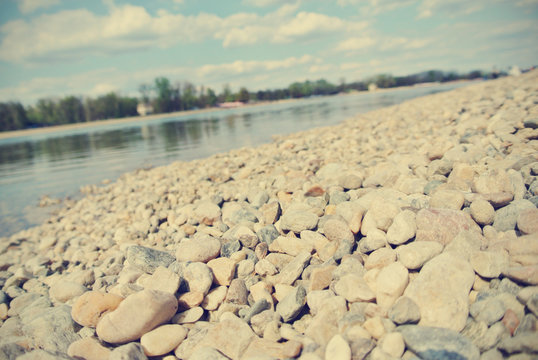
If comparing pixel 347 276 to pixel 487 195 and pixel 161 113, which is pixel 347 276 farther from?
pixel 161 113

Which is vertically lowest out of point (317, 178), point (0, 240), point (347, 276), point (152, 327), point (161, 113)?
point (0, 240)

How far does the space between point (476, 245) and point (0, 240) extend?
25.8 ft

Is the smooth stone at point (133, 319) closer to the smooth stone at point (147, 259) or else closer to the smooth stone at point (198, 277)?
the smooth stone at point (198, 277)

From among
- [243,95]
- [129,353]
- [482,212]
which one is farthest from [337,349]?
[243,95]

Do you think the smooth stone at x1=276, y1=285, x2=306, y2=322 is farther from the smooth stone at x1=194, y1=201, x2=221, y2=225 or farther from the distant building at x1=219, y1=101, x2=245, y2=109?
the distant building at x1=219, y1=101, x2=245, y2=109

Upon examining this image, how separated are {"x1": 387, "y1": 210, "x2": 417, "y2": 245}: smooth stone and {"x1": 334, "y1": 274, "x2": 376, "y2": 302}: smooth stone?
0.44m

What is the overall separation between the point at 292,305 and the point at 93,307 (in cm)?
138

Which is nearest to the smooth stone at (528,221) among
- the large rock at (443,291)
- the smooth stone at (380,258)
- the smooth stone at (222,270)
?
the large rock at (443,291)

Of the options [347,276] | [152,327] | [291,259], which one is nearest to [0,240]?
[152,327]

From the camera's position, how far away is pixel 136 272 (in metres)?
2.71

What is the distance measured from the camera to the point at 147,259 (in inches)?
105

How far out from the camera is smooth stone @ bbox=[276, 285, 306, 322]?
1979 millimetres

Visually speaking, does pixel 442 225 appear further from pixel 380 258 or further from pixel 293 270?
pixel 293 270

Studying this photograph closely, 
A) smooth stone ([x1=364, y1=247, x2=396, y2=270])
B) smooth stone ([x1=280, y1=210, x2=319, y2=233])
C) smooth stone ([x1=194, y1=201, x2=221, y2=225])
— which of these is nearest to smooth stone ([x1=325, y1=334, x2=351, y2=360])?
smooth stone ([x1=364, y1=247, x2=396, y2=270])
